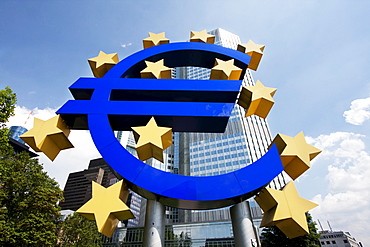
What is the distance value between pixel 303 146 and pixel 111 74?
807 cm

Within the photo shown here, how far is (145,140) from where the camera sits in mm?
6629

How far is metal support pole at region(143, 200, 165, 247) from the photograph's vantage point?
239 inches

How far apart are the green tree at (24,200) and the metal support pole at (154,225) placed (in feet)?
32.9

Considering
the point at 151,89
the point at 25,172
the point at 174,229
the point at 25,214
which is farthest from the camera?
the point at 174,229

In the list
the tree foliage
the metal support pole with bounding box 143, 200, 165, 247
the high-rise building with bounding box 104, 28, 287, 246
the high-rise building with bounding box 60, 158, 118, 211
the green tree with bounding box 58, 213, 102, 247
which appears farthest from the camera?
the high-rise building with bounding box 60, 158, 118, 211

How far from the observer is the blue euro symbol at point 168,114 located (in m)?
6.18

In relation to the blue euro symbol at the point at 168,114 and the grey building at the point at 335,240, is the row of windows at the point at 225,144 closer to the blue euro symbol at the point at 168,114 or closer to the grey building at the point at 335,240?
the blue euro symbol at the point at 168,114

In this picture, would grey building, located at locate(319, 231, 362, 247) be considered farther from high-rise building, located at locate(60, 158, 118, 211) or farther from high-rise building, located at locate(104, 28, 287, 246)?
high-rise building, located at locate(60, 158, 118, 211)

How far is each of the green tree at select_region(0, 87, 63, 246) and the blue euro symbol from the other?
22.4ft

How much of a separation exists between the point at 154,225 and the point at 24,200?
13.2 meters

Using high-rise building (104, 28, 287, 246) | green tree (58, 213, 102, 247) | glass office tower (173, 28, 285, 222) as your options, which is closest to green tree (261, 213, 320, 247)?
green tree (58, 213, 102, 247)

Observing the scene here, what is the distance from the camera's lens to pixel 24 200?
47.1ft

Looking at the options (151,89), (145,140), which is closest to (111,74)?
(151,89)

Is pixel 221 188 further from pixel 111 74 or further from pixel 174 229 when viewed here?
pixel 174 229
